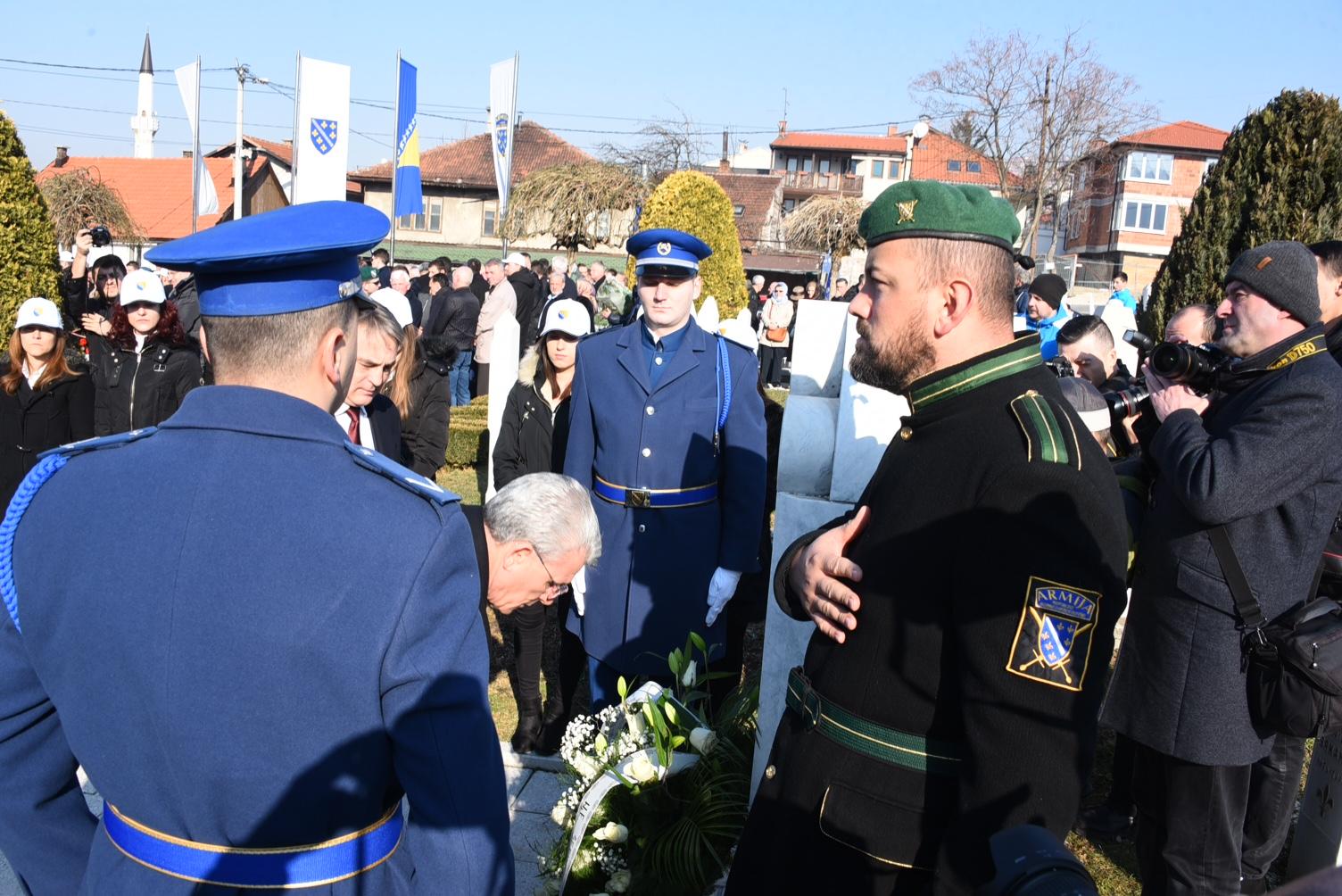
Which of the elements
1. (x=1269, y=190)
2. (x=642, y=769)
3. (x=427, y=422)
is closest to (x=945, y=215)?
(x=642, y=769)

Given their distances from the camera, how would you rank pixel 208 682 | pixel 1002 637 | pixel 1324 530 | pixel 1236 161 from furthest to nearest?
pixel 1236 161, pixel 1324 530, pixel 1002 637, pixel 208 682

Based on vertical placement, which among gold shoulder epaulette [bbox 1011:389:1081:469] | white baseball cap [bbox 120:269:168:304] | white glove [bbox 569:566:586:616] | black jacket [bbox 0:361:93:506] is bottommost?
white glove [bbox 569:566:586:616]

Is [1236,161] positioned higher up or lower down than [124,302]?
higher up

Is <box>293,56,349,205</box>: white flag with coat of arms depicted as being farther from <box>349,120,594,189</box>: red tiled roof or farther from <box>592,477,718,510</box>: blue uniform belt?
<box>349,120,594,189</box>: red tiled roof

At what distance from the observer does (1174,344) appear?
3.17 meters

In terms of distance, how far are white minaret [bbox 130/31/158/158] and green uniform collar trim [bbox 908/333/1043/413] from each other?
7883cm

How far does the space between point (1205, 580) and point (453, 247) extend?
5070 centimetres

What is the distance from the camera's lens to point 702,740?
11.3 feet

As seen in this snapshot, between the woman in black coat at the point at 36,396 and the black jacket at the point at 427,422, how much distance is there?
6.27 feet

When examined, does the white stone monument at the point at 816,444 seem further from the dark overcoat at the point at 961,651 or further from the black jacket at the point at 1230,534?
the dark overcoat at the point at 961,651

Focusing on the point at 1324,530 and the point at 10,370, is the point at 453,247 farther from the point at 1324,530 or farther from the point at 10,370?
the point at 1324,530

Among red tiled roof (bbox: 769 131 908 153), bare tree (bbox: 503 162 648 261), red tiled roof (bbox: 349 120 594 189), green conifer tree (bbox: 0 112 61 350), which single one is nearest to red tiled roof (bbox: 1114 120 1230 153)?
red tiled roof (bbox: 769 131 908 153)

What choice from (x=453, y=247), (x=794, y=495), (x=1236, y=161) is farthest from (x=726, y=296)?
(x=453, y=247)

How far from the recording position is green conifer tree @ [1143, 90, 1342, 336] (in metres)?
7.49
